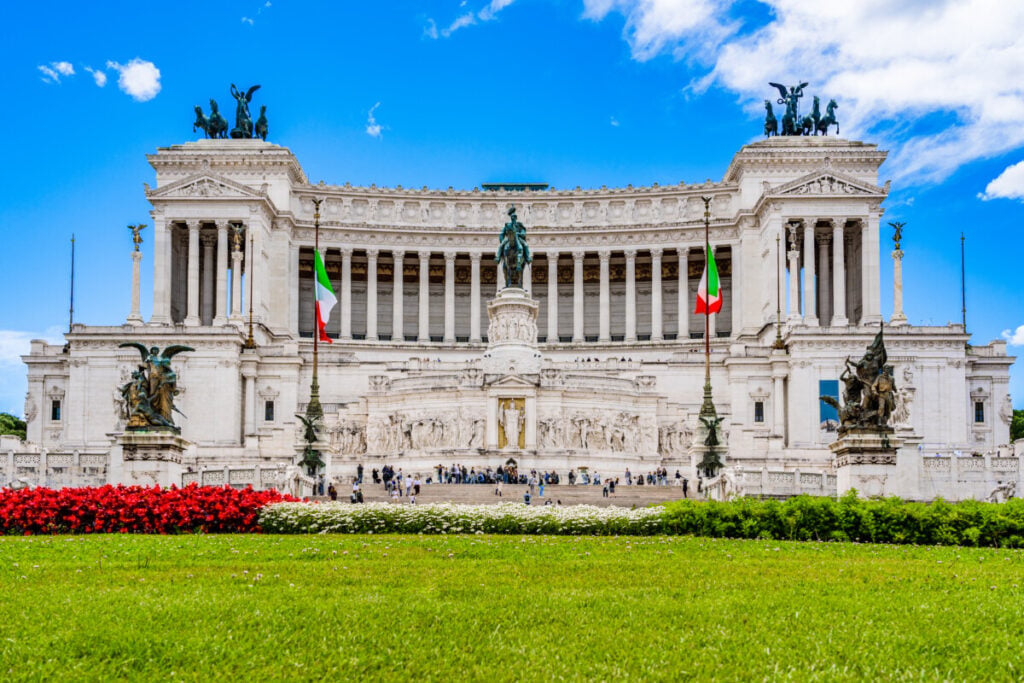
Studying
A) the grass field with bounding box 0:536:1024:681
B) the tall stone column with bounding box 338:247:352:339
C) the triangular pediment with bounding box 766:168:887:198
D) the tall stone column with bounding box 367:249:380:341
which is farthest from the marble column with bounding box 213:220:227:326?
the grass field with bounding box 0:536:1024:681

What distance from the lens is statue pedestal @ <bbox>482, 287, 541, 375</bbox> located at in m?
72.9

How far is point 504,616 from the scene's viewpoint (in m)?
15.6

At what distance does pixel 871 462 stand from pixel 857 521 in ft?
37.2

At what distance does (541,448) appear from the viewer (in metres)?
67.3

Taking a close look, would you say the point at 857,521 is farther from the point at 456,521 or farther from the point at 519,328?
the point at 519,328

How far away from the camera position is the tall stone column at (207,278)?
325ft

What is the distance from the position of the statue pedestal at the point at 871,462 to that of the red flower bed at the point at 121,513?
20.0 metres

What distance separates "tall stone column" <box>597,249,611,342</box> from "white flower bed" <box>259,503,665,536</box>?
73640 mm

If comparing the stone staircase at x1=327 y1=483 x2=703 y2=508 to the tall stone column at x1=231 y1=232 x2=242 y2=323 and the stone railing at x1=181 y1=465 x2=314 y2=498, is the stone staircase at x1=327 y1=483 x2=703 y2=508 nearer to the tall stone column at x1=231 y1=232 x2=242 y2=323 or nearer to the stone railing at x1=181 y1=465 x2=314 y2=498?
the stone railing at x1=181 y1=465 x2=314 y2=498

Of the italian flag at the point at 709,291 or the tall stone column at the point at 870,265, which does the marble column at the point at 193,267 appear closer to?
the italian flag at the point at 709,291

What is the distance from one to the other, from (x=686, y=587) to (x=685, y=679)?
5.17 metres

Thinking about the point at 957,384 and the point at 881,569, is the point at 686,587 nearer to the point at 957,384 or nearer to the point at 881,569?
the point at 881,569

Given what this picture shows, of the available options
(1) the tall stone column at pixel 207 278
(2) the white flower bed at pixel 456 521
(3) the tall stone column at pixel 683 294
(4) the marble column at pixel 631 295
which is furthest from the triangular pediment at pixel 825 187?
(2) the white flower bed at pixel 456 521

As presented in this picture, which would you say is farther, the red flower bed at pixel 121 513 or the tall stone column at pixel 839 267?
the tall stone column at pixel 839 267
